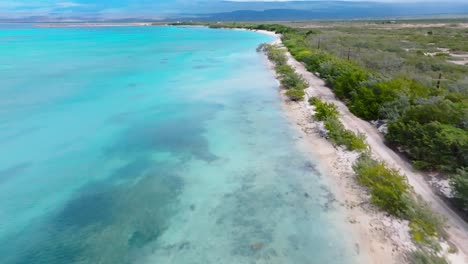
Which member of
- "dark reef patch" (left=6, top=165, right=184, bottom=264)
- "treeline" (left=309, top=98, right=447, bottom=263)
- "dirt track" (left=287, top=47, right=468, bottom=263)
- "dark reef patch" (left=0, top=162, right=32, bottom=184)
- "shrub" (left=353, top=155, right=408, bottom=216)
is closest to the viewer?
"treeline" (left=309, top=98, right=447, bottom=263)

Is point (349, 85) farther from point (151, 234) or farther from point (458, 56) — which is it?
point (458, 56)

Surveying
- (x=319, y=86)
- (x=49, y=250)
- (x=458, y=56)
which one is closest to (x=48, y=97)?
(x=49, y=250)

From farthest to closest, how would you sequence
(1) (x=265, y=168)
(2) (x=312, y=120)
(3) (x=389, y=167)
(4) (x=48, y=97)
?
1. (4) (x=48, y=97)
2. (2) (x=312, y=120)
3. (1) (x=265, y=168)
4. (3) (x=389, y=167)

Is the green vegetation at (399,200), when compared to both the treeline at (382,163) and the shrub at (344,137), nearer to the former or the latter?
the treeline at (382,163)

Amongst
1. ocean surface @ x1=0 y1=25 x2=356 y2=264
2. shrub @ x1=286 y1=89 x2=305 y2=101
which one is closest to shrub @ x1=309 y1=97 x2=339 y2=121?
ocean surface @ x1=0 y1=25 x2=356 y2=264

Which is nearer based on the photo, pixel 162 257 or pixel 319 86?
pixel 162 257

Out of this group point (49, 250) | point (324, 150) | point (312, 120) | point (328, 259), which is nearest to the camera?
point (328, 259)

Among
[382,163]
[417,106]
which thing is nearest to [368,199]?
[382,163]

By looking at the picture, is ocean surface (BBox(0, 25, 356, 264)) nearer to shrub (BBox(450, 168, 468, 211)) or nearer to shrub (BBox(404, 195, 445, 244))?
shrub (BBox(404, 195, 445, 244))

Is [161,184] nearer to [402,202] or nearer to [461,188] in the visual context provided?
[402,202]
